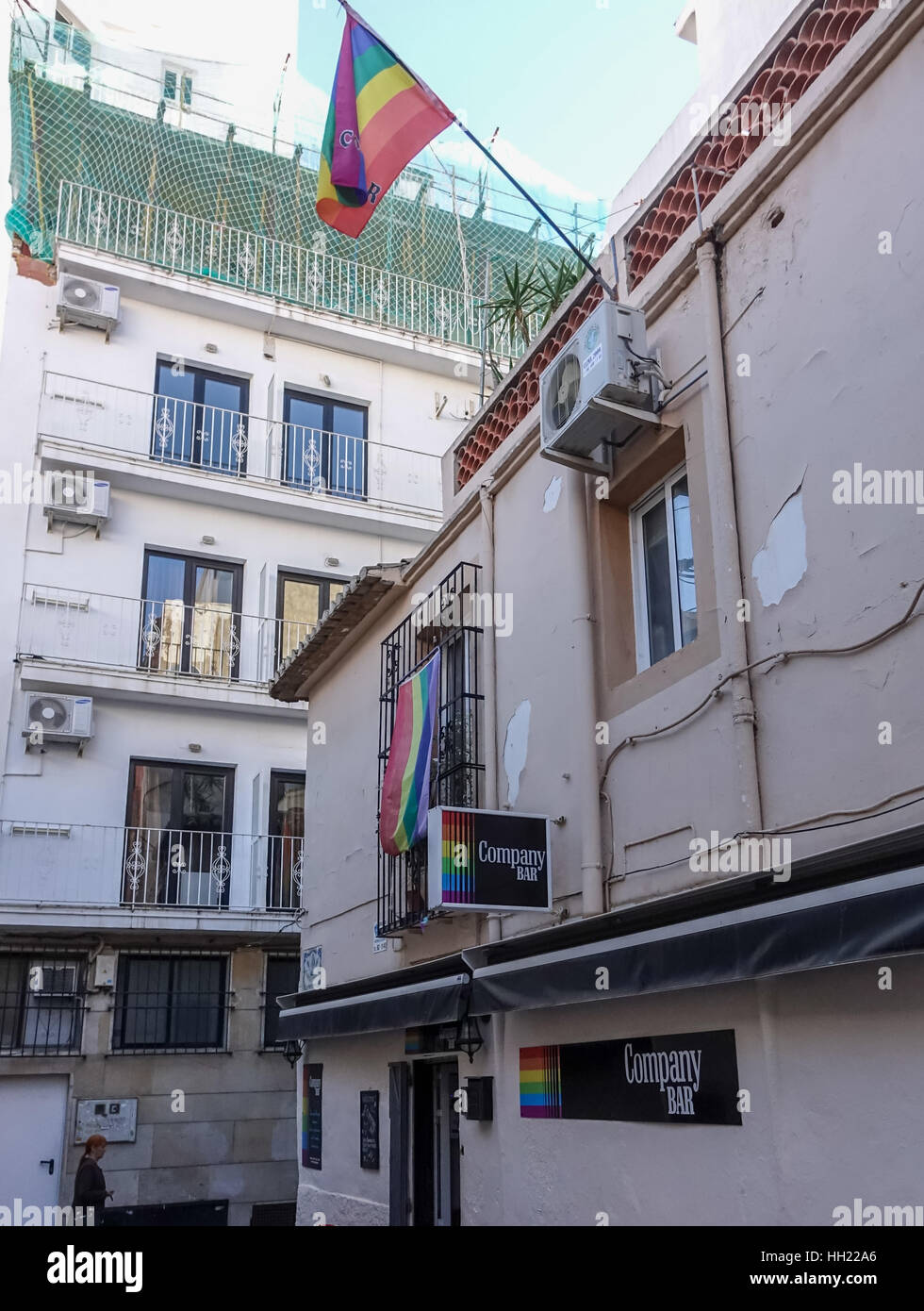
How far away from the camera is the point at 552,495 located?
27.1 feet

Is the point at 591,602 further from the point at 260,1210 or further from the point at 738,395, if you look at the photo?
the point at 260,1210

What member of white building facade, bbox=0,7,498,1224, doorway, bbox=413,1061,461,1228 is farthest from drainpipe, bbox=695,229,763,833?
white building facade, bbox=0,7,498,1224

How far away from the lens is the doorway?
30.2ft

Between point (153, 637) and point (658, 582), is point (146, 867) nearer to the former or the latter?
point (153, 637)

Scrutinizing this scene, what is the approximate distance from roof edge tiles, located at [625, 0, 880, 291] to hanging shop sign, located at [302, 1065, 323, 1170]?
823cm

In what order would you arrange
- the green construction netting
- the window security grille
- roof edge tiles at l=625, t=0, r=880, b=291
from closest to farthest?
roof edge tiles at l=625, t=0, r=880, b=291 → the window security grille → the green construction netting

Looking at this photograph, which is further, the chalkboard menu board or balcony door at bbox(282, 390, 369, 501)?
balcony door at bbox(282, 390, 369, 501)

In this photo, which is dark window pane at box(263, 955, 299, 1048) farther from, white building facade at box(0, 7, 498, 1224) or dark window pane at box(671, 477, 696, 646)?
dark window pane at box(671, 477, 696, 646)

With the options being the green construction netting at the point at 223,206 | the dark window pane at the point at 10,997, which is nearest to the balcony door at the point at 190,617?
the dark window pane at the point at 10,997

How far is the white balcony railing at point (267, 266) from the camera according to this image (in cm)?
1848

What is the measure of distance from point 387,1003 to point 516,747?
92.4 inches

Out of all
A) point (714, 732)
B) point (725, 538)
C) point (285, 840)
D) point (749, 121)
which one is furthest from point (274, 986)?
point (749, 121)
